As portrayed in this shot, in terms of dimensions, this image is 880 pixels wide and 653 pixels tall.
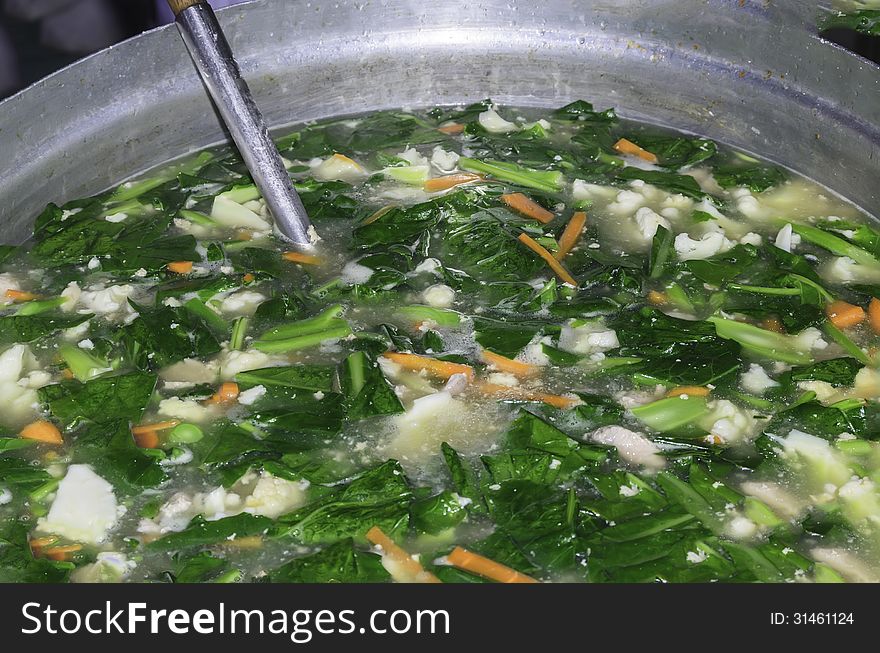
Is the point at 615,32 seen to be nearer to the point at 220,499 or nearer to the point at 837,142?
the point at 837,142

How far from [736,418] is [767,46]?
1606 millimetres

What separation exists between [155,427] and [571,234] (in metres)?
1.28

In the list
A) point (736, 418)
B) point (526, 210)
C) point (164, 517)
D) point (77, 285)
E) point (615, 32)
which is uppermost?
point (615, 32)

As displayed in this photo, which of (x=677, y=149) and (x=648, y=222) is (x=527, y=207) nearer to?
(x=648, y=222)

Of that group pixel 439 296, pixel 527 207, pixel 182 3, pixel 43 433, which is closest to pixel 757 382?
pixel 439 296

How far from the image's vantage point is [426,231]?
307 cm

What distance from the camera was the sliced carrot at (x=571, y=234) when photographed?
299 cm

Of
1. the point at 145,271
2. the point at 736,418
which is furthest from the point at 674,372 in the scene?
the point at 145,271

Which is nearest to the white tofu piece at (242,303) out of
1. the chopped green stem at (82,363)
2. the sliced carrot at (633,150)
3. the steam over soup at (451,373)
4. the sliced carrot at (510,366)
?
the steam over soup at (451,373)

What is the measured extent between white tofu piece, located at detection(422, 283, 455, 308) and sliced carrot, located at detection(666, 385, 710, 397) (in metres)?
0.63

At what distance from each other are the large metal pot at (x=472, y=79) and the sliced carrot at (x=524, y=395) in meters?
1.35

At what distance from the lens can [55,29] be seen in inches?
199

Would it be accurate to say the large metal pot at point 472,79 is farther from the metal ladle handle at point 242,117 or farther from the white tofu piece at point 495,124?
the metal ladle handle at point 242,117

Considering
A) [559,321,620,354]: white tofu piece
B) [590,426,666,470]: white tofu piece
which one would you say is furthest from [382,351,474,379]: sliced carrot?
[590,426,666,470]: white tofu piece
